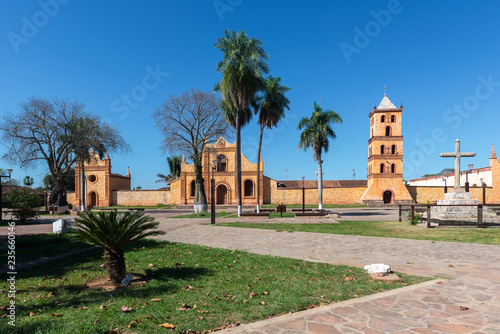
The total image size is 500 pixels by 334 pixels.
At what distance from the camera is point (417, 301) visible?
4.00 metres

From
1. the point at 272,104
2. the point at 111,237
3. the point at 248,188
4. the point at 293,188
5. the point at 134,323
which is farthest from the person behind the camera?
the point at 293,188

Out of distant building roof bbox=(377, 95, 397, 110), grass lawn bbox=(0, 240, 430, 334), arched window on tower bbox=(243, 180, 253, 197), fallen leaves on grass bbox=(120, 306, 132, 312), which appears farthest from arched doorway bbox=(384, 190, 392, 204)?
fallen leaves on grass bbox=(120, 306, 132, 312)

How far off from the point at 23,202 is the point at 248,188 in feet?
84.1

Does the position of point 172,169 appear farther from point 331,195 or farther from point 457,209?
point 457,209

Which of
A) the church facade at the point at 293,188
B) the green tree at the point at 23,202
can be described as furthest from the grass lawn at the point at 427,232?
the church facade at the point at 293,188

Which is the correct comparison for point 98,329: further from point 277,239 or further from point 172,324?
point 277,239

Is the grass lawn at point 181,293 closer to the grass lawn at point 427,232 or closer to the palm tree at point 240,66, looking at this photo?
the grass lawn at point 427,232

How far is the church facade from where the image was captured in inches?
1478

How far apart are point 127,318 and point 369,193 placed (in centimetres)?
3826

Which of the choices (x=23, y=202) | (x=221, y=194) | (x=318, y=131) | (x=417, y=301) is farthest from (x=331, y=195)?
(x=417, y=301)

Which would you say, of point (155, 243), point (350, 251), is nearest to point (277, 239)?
point (350, 251)

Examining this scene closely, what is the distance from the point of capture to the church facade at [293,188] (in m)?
37.5

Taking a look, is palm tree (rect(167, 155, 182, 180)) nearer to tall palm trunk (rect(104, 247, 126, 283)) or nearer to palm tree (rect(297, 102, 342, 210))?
palm tree (rect(297, 102, 342, 210))

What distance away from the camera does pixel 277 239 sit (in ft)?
33.2
